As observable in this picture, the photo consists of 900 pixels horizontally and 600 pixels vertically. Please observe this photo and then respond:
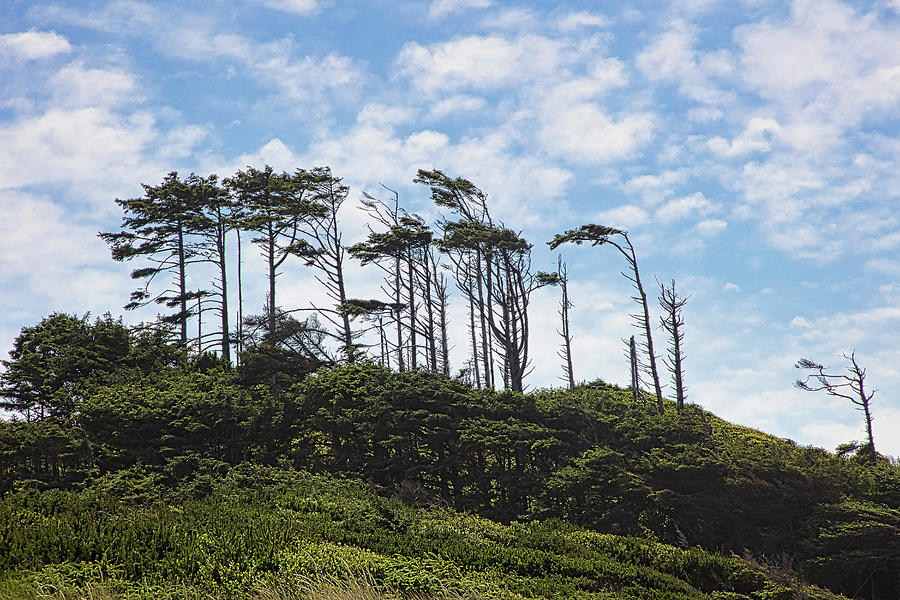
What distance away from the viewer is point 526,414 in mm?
22047

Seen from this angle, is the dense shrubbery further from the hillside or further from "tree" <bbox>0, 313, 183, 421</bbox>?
"tree" <bbox>0, 313, 183, 421</bbox>

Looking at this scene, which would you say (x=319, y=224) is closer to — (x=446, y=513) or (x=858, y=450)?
(x=446, y=513)

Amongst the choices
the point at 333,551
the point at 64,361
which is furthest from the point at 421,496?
the point at 64,361

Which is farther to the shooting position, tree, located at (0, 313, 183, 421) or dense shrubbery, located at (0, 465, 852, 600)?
tree, located at (0, 313, 183, 421)

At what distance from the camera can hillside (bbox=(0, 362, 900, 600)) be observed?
34.9 feet

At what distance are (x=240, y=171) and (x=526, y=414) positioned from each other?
21845 millimetres

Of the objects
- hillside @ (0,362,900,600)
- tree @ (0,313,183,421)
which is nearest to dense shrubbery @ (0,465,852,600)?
hillside @ (0,362,900,600)

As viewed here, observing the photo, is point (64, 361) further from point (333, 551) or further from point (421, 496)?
point (333, 551)

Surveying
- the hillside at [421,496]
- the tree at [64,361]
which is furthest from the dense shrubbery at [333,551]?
the tree at [64,361]

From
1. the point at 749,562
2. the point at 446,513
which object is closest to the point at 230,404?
the point at 446,513

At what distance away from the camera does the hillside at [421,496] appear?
1062cm

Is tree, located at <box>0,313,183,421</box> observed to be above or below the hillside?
above

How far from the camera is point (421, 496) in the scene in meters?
18.7

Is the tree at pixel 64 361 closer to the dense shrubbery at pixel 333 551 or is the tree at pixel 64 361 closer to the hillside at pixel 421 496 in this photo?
the hillside at pixel 421 496
